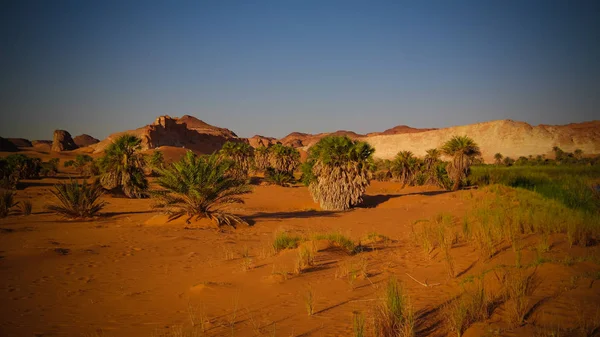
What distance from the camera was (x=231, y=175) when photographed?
1505cm

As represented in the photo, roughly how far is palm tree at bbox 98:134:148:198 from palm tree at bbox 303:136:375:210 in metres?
12.3

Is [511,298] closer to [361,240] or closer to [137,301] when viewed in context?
[137,301]

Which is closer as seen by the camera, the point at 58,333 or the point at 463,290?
the point at 58,333

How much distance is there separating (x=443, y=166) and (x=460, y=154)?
29.8ft

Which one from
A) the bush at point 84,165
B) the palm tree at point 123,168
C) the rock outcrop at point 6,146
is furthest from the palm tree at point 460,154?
the rock outcrop at point 6,146

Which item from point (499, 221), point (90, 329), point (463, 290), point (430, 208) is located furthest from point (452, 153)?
point (90, 329)

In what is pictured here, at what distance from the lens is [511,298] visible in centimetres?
459

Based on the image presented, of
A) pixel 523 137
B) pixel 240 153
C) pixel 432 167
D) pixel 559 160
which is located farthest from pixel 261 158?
pixel 523 137

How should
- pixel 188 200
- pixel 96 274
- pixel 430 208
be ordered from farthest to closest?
A: pixel 430 208 → pixel 188 200 → pixel 96 274

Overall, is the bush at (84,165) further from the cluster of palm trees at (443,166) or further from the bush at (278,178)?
the cluster of palm trees at (443,166)

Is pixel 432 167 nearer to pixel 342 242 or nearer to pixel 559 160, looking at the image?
pixel 342 242

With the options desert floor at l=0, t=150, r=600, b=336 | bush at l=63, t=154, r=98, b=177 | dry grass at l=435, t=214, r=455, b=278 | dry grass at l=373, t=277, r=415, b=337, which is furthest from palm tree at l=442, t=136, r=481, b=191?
bush at l=63, t=154, r=98, b=177

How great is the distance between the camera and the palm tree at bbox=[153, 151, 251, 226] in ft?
44.1

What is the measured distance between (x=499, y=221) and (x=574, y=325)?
609 cm
